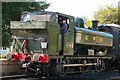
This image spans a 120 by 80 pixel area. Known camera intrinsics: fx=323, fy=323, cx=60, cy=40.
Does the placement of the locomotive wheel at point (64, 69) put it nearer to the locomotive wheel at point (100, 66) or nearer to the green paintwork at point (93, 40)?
the green paintwork at point (93, 40)

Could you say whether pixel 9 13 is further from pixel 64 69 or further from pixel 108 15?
pixel 108 15

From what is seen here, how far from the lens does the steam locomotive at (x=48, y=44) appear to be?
1407 centimetres

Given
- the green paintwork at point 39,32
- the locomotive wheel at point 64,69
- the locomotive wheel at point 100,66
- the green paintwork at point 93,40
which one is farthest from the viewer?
the locomotive wheel at point 100,66

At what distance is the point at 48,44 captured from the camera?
551 inches

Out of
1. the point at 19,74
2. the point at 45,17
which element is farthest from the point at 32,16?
the point at 19,74

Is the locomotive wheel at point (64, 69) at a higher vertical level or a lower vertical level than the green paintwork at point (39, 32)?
lower

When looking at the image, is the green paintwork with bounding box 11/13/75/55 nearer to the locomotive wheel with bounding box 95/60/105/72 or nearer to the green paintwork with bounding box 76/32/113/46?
the green paintwork with bounding box 76/32/113/46

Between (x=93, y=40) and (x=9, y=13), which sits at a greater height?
(x=9, y=13)

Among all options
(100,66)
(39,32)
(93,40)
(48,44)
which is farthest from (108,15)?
(48,44)

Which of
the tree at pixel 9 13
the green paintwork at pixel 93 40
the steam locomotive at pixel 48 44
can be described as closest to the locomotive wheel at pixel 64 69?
the steam locomotive at pixel 48 44

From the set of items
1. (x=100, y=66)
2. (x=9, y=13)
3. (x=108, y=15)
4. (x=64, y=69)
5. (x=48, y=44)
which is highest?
(x=108, y=15)

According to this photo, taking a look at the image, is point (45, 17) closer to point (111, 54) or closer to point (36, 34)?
point (36, 34)

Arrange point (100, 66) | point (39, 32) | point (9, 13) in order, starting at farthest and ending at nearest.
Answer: point (9, 13) → point (100, 66) → point (39, 32)

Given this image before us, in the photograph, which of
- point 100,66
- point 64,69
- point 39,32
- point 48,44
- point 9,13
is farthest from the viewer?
point 9,13
